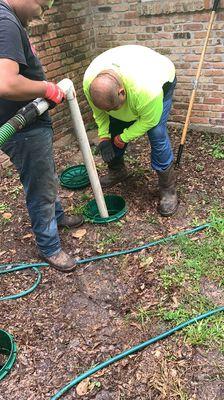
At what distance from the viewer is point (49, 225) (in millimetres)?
3139

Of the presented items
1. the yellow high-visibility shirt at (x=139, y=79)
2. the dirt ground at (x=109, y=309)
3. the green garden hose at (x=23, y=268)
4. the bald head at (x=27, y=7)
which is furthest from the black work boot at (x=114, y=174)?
the bald head at (x=27, y=7)

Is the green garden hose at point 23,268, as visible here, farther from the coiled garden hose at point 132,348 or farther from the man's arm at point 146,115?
the man's arm at point 146,115

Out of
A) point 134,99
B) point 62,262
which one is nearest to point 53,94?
point 134,99

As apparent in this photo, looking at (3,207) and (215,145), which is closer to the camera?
(3,207)

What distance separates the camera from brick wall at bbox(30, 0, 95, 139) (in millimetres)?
4887

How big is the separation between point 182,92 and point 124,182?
1684mm

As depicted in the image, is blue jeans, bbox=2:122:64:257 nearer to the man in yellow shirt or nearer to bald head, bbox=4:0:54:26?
the man in yellow shirt

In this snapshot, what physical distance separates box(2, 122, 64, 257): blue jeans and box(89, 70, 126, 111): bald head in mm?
429

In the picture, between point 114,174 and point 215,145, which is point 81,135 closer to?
point 114,174

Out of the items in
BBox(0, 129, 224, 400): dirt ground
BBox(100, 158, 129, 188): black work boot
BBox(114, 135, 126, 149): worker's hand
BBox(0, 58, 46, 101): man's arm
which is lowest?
BBox(0, 129, 224, 400): dirt ground

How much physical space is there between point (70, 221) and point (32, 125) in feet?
4.23

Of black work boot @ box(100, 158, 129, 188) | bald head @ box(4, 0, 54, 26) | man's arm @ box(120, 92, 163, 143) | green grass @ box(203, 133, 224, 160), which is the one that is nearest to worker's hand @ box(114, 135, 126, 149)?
man's arm @ box(120, 92, 163, 143)

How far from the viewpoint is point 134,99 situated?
3.13m

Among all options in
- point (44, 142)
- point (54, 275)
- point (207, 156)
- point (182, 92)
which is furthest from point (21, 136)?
point (182, 92)
